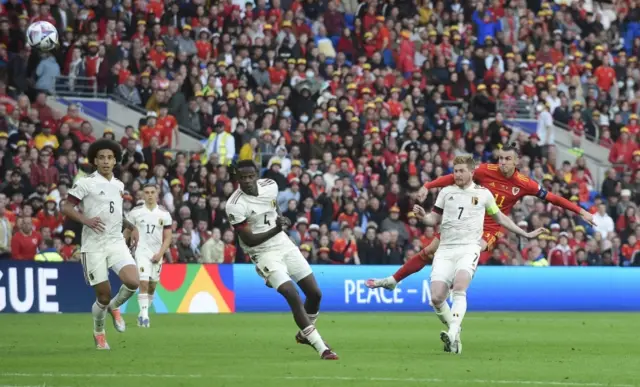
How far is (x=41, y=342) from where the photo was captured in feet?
60.5

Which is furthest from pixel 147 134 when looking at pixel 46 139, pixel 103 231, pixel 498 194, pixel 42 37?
pixel 103 231

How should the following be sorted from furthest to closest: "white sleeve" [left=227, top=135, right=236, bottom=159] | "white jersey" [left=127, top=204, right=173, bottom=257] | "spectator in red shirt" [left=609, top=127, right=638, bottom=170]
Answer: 1. "spectator in red shirt" [left=609, top=127, right=638, bottom=170]
2. "white sleeve" [left=227, top=135, right=236, bottom=159]
3. "white jersey" [left=127, top=204, right=173, bottom=257]

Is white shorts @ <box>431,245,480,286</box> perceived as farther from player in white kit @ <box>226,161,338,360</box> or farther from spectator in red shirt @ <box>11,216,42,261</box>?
spectator in red shirt @ <box>11,216,42,261</box>

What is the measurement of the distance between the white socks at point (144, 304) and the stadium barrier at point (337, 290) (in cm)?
370

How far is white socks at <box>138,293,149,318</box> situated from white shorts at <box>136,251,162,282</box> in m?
0.81

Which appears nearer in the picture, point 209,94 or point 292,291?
point 292,291

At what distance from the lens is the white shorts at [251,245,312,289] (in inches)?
624

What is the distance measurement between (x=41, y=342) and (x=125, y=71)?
52.6 feet

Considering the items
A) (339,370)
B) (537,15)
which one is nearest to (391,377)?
(339,370)

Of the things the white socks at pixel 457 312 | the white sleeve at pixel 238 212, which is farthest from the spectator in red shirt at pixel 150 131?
the white socks at pixel 457 312

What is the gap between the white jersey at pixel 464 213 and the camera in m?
17.1

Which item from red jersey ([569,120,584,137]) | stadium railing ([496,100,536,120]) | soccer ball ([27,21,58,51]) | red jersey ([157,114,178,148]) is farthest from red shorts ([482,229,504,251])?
red jersey ([569,120,584,137])

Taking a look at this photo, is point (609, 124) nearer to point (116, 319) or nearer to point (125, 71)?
point (125, 71)

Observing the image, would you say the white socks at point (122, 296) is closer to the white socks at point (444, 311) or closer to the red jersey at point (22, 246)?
the white socks at point (444, 311)
